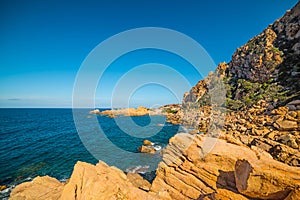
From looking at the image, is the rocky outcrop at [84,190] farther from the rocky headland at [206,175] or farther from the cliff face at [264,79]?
the cliff face at [264,79]

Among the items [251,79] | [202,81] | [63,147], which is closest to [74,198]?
[63,147]

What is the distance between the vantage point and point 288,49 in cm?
5319

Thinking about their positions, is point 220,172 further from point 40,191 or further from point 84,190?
point 40,191

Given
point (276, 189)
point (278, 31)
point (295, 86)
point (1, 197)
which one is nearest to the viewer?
point (276, 189)

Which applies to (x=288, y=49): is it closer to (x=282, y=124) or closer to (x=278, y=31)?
(x=278, y=31)

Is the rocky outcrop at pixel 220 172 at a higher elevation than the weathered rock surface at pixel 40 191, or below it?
higher

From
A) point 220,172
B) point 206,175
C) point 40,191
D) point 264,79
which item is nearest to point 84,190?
point 40,191

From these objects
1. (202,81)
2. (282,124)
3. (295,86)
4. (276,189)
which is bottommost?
(276,189)

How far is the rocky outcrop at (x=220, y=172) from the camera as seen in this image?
6.22 meters

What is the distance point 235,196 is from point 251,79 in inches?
2487

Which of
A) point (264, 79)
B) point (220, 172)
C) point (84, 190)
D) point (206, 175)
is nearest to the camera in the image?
point (84, 190)

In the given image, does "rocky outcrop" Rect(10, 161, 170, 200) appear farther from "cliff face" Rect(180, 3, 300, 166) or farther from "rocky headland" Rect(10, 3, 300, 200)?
"cliff face" Rect(180, 3, 300, 166)

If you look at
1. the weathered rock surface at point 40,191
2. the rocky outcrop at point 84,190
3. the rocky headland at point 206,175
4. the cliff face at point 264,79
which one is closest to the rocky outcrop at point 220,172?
the rocky headland at point 206,175

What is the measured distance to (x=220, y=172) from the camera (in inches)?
361
